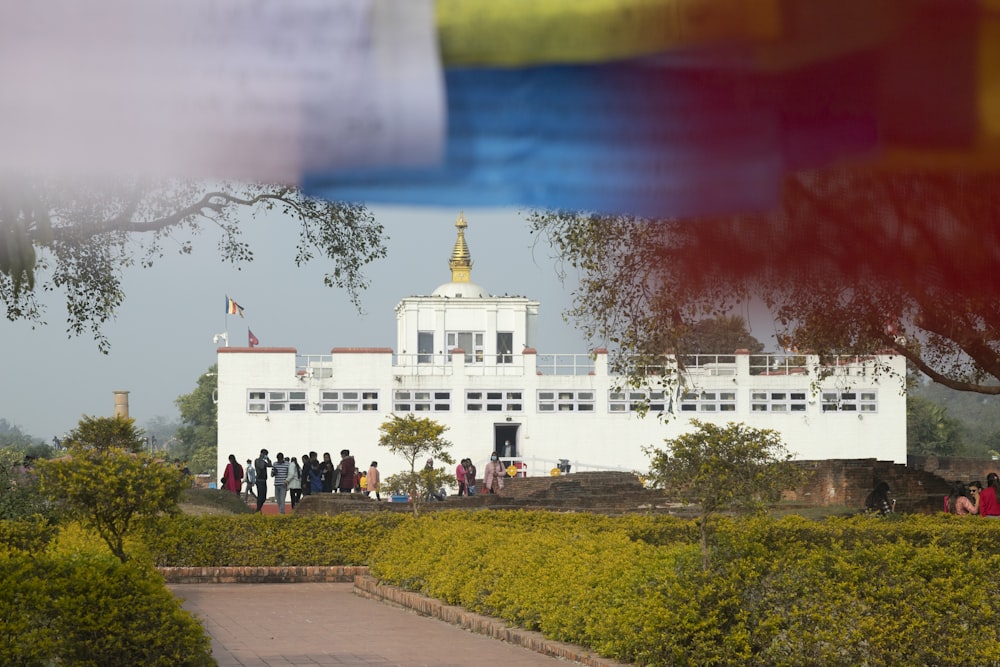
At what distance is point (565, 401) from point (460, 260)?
1563 inches

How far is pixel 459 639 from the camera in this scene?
368 inches

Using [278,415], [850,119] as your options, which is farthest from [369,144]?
→ [278,415]

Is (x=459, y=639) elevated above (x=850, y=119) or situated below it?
below

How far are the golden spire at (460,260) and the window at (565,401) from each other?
128ft

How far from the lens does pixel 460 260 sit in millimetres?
1480

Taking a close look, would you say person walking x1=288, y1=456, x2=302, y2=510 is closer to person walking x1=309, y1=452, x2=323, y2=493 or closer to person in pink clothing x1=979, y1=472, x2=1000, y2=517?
person walking x1=309, y1=452, x2=323, y2=493

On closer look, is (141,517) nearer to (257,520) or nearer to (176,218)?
(257,520)

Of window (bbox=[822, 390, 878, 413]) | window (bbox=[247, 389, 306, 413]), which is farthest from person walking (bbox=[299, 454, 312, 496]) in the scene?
window (bbox=[822, 390, 878, 413])

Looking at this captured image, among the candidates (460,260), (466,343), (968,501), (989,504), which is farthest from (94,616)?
(466,343)

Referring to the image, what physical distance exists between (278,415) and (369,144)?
130ft

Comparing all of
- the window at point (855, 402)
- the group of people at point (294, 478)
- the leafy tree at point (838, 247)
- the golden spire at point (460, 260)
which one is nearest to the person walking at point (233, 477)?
the group of people at point (294, 478)

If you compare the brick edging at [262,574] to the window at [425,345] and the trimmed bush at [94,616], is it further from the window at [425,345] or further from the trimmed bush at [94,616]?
the window at [425,345]

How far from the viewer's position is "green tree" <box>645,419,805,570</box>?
853cm

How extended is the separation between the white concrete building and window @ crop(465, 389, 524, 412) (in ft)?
0.11
